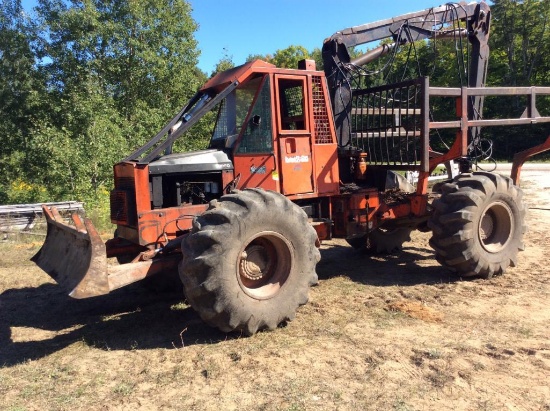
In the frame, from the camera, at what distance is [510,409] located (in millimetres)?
3430

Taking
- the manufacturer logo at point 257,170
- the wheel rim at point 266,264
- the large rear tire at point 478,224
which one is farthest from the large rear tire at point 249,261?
the large rear tire at point 478,224

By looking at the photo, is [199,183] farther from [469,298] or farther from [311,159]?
[469,298]

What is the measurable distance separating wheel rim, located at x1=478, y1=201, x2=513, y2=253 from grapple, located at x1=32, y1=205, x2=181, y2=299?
15.3 ft

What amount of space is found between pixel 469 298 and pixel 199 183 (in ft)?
12.2

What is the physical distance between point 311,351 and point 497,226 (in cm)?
425

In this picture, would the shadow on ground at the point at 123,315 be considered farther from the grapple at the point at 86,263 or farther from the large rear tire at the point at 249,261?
the grapple at the point at 86,263

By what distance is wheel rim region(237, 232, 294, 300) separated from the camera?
516 centimetres

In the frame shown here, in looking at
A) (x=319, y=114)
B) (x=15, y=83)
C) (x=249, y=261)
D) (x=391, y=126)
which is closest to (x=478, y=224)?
(x=391, y=126)

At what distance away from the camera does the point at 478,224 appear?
6695mm

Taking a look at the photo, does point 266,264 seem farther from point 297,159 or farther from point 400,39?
point 400,39

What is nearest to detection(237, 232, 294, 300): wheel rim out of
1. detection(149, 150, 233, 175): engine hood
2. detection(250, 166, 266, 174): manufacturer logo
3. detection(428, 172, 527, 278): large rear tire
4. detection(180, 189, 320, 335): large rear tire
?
detection(180, 189, 320, 335): large rear tire

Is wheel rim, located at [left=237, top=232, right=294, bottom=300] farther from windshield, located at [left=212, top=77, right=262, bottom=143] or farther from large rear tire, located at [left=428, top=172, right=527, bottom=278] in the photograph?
large rear tire, located at [left=428, top=172, right=527, bottom=278]

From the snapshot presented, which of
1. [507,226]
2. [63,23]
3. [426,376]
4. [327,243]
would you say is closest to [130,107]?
[63,23]

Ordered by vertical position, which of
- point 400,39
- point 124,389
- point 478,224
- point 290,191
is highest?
point 400,39
